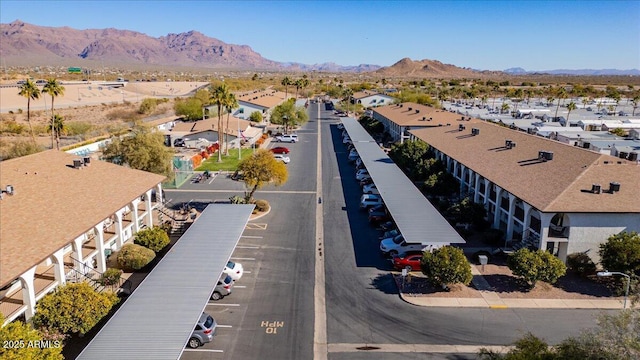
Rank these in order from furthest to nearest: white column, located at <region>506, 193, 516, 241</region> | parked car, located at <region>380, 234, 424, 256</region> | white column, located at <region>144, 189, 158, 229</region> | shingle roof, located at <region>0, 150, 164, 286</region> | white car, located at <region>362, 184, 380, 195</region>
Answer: white car, located at <region>362, 184, 380, 195</region> → white column, located at <region>144, 189, 158, 229</region> → white column, located at <region>506, 193, 516, 241</region> → parked car, located at <region>380, 234, 424, 256</region> → shingle roof, located at <region>0, 150, 164, 286</region>

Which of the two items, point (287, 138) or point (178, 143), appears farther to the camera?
point (287, 138)

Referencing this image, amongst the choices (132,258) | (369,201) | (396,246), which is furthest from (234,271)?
(369,201)

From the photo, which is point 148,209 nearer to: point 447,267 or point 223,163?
point 447,267

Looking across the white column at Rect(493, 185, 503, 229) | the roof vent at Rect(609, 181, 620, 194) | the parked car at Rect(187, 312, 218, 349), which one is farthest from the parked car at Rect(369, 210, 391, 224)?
the parked car at Rect(187, 312, 218, 349)

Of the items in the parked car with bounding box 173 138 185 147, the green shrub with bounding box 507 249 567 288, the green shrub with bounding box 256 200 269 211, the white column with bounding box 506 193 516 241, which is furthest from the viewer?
the parked car with bounding box 173 138 185 147

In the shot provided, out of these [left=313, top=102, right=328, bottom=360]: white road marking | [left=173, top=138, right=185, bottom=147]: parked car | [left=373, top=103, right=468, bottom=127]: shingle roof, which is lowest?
[left=313, top=102, right=328, bottom=360]: white road marking

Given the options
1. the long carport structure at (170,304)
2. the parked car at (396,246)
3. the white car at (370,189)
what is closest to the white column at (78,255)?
the long carport structure at (170,304)

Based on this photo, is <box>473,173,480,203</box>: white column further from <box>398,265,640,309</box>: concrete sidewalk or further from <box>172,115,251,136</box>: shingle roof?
<box>172,115,251,136</box>: shingle roof
